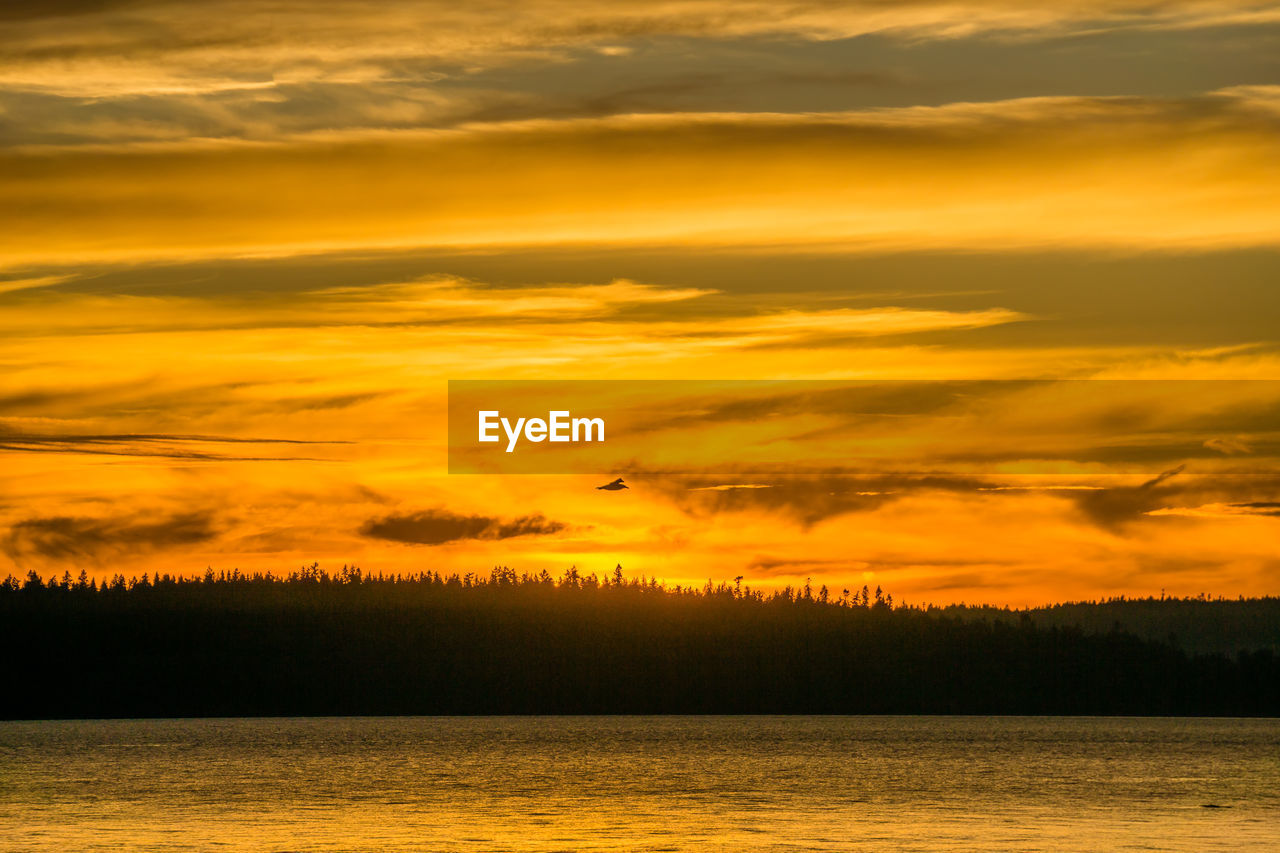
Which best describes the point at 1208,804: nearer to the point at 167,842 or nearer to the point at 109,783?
the point at 167,842

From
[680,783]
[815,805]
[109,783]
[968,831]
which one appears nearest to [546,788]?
[680,783]

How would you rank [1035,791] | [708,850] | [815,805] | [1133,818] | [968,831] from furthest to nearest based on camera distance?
1. [1035,791]
2. [815,805]
3. [1133,818]
4. [968,831]
5. [708,850]

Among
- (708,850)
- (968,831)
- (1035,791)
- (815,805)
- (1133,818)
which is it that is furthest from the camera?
(1035,791)

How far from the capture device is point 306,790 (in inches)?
6767

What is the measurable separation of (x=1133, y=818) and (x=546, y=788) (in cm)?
6720

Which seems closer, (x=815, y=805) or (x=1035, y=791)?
(x=815, y=805)

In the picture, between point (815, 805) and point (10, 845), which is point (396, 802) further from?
point (10, 845)

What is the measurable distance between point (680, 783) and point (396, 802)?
135 ft

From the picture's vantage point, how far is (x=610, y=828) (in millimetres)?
121938

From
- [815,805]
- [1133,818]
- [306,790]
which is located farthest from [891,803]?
[306,790]

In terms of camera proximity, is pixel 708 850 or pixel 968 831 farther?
pixel 968 831

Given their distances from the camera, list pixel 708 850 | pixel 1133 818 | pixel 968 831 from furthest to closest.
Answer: pixel 1133 818 < pixel 968 831 < pixel 708 850

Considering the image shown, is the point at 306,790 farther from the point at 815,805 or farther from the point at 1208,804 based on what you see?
the point at 1208,804

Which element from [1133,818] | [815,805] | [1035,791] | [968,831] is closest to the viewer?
[968,831]
